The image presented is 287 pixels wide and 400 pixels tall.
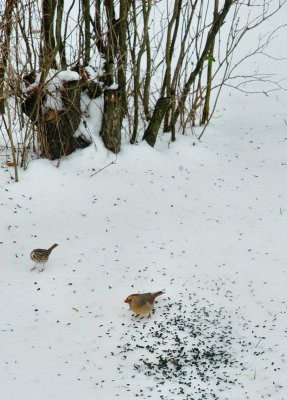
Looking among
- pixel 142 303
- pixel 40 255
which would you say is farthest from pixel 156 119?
pixel 142 303

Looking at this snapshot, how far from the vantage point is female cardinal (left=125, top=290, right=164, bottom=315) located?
3.69 meters

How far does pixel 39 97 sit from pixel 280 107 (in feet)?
11.3

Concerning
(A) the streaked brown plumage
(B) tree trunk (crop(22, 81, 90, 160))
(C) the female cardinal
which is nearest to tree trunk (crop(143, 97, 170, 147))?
(B) tree trunk (crop(22, 81, 90, 160))

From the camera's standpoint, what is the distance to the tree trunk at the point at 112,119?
562 cm

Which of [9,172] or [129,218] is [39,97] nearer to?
[9,172]

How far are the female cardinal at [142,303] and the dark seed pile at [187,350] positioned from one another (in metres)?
0.11

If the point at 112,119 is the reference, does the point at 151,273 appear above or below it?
below

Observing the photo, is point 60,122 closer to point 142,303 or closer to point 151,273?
point 151,273

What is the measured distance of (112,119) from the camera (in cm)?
570

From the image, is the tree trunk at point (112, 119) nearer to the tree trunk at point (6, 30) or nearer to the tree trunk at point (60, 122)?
the tree trunk at point (60, 122)

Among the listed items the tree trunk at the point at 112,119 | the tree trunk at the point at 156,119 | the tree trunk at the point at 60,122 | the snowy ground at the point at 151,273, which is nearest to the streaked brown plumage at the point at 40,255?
the snowy ground at the point at 151,273

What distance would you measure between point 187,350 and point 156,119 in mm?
3070

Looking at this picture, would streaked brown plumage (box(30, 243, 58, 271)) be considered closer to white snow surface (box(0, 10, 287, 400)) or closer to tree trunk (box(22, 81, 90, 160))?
white snow surface (box(0, 10, 287, 400))

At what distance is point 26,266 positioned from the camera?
4.35m
